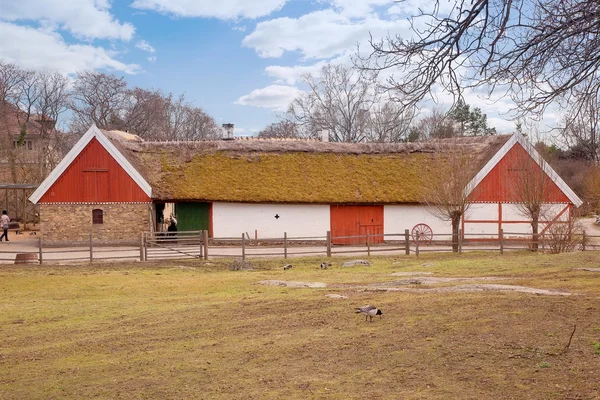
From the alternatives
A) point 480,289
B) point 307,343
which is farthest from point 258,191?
point 307,343

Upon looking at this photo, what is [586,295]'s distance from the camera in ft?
36.4

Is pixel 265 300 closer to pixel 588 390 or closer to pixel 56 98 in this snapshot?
pixel 588 390

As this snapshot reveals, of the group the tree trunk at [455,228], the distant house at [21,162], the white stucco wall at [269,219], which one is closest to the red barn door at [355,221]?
the white stucco wall at [269,219]

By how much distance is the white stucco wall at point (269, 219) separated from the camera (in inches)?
1235

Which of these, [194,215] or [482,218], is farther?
[194,215]

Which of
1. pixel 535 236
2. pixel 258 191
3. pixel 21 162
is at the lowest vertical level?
pixel 535 236

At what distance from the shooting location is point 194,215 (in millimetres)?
31828

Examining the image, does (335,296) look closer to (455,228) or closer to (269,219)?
(455,228)

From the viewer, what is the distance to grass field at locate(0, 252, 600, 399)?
6.70m

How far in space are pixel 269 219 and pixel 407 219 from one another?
290 inches

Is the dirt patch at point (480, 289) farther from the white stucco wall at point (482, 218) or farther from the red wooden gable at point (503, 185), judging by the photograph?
the white stucco wall at point (482, 218)

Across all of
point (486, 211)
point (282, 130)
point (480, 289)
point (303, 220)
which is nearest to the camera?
point (480, 289)

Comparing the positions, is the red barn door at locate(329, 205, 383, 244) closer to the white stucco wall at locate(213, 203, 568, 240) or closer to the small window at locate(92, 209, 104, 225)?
the white stucco wall at locate(213, 203, 568, 240)

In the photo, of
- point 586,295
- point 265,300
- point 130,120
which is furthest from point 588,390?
point 130,120
